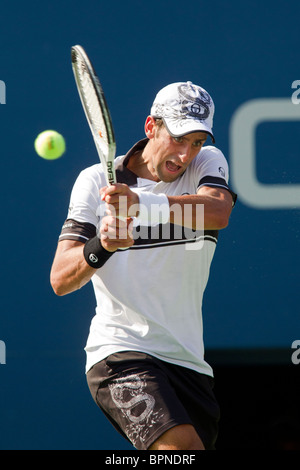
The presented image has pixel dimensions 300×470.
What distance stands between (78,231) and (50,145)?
108 cm

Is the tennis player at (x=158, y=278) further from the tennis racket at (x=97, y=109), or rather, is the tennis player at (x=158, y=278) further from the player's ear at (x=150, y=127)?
the tennis racket at (x=97, y=109)

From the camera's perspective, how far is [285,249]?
3.90 metres

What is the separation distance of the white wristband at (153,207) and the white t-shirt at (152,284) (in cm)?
38

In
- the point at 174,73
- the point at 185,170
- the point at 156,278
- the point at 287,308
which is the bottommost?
the point at 287,308

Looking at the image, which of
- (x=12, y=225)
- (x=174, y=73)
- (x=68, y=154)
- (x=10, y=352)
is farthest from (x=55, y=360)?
(x=174, y=73)

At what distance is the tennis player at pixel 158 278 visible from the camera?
2.79 metres

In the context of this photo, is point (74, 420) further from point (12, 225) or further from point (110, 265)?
point (110, 265)

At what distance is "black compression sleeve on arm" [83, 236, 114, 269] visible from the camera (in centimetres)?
262

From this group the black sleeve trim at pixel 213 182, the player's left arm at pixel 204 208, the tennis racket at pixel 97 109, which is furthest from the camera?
the black sleeve trim at pixel 213 182

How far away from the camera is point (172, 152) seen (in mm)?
2930

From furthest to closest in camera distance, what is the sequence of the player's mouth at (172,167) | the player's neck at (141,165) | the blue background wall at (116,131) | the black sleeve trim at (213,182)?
the blue background wall at (116,131), the player's neck at (141,165), the player's mouth at (172,167), the black sleeve trim at (213,182)

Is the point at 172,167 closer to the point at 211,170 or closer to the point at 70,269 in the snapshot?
the point at 211,170

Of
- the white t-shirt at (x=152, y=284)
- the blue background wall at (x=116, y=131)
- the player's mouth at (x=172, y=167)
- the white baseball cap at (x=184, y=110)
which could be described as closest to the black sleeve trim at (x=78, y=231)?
the white t-shirt at (x=152, y=284)

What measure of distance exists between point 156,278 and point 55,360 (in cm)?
112
